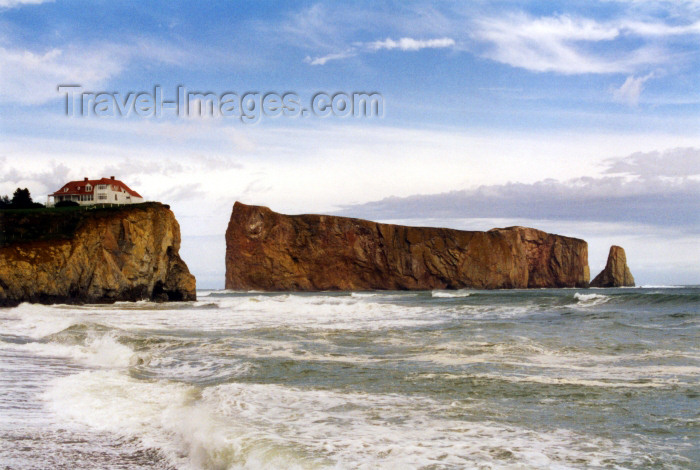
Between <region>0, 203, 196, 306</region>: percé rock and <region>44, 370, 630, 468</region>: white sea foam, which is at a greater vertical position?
<region>0, 203, 196, 306</region>: percé rock

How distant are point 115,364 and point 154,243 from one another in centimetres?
2871

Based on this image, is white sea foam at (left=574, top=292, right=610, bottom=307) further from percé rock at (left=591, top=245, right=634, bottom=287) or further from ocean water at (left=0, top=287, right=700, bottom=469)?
percé rock at (left=591, top=245, right=634, bottom=287)

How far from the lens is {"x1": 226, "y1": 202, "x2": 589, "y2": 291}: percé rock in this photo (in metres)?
75.0

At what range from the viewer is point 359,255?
258 ft

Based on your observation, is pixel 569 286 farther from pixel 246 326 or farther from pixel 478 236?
pixel 246 326

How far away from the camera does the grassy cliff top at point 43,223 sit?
35.3m

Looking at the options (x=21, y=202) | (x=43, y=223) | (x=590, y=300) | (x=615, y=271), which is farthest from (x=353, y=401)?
(x=615, y=271)

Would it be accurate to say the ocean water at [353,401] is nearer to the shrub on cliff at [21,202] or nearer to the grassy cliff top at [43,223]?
the grassy cliff top at [43,223]

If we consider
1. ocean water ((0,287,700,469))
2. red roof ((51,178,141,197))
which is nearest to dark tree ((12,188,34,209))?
red roof ((51,178,141,197))

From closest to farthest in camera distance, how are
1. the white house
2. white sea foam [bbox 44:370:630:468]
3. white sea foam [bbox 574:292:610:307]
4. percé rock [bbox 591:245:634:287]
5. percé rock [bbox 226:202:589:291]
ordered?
white sea foam [bbox 44:370:630:468] → white sea foam [bbox 574:292:610:307] → the white house → percé rock [bbox 226:202:589:291] → percé rock [bbox 591:245:634:287]

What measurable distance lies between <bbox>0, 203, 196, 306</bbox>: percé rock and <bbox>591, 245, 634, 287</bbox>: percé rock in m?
70.7

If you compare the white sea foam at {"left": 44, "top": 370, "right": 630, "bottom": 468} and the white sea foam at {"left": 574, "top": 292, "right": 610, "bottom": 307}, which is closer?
the white sea foam at {"left": 44, "top": 370, "right": 630, "bottom": 468}

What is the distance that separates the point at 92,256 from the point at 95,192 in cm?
1992

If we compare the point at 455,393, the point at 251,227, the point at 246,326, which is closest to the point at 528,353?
the point at 455,393
